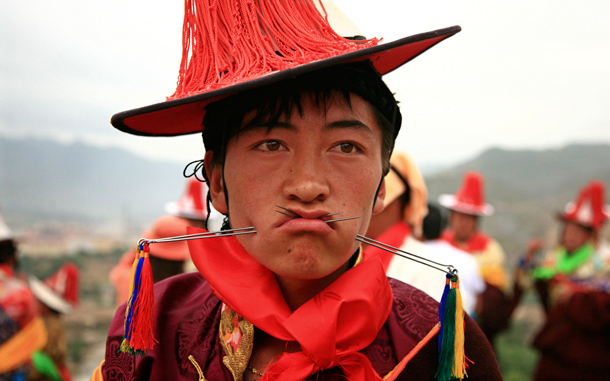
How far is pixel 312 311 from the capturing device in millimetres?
1368

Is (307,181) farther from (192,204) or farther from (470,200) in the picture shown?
(470,200)

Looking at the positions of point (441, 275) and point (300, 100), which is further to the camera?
point (441, 275)

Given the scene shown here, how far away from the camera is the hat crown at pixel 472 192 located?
280 inches

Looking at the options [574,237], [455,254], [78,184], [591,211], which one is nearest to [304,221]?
[455,254]

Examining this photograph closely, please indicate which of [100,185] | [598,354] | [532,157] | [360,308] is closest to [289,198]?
[360,308]

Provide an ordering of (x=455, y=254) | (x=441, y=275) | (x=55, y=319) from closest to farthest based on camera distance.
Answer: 1. (x=441, y=275)
2. (x=455, y=254)
3. (x=55, y=319)

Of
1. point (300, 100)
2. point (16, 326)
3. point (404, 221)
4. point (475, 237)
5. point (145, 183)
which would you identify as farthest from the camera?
point (145, 183)

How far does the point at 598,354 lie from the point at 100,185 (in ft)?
21.6

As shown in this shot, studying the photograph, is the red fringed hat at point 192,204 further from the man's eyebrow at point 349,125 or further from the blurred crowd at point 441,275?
the man's eyebrow at point 349,125

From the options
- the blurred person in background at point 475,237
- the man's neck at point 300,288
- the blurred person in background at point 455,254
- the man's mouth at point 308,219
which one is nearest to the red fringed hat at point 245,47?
the man's mouth at point 308,219

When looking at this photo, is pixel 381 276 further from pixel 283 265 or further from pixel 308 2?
pixel 308 2

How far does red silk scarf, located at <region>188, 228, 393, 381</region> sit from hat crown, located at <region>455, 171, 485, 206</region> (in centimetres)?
594

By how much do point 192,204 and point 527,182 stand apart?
545 cm

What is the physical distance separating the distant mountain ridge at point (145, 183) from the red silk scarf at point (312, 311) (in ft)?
18.5
